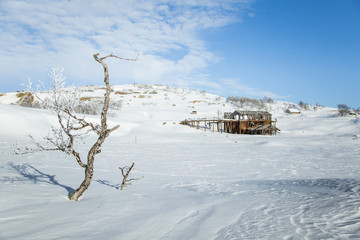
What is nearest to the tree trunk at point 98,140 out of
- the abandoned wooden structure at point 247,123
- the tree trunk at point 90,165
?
the tree trunk at point 90,165

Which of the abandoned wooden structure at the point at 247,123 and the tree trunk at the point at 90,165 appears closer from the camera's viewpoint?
the tree trunk at the point at 90,165

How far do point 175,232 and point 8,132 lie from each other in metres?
26.2

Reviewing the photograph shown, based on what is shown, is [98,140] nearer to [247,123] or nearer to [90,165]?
[90,165]

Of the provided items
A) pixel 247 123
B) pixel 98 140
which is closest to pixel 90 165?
pixel 98 140

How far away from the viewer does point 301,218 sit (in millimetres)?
3594

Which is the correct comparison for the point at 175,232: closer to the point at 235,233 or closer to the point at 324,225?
the point at 235,233

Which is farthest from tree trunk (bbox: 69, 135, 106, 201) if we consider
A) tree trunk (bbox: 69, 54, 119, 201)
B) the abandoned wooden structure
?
the abandoned wooden structure

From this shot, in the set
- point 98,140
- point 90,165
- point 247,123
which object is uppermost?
point 247,123

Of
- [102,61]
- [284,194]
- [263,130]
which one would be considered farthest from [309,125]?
[102,61]

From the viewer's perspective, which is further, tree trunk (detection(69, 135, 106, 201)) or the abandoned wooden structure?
the abandoned wooden structure

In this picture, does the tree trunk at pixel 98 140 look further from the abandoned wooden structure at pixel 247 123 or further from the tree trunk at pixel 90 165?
the abandoned wooden structure at pixel 247 123

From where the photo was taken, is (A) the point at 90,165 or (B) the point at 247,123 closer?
(A) the point at 90,165

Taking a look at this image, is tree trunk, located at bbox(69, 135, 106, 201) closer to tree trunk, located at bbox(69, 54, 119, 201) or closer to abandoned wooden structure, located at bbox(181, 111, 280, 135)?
tree trunk, located at bbox(69, 54, 119, 201)

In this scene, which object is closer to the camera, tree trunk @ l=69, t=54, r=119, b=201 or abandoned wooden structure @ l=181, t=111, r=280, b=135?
tree trunk @ l=69, t=54, r=119, b=201
